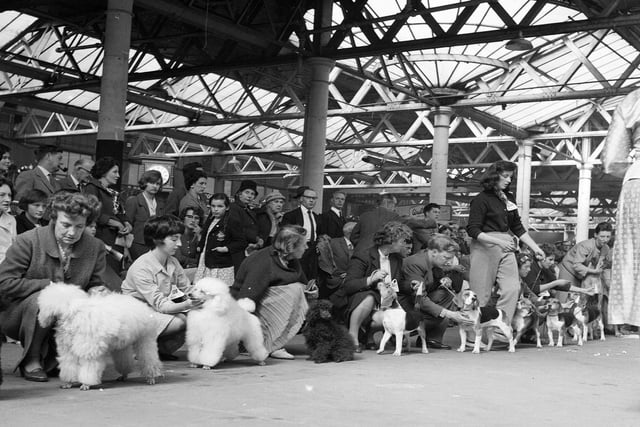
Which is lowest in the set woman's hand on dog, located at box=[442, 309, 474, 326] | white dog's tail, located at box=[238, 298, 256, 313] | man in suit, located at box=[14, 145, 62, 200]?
woman's hand on dog, located at box=[442, 309, 474, 326]

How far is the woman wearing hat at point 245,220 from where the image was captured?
8703 millimetres

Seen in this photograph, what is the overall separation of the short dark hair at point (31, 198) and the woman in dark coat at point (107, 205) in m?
0.55

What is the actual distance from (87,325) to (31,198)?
113 inches

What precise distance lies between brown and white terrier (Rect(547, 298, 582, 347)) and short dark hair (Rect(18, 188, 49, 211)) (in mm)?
5720

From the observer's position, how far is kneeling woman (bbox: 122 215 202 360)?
6285 mm

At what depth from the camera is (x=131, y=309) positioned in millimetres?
5234

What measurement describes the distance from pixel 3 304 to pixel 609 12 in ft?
35.8

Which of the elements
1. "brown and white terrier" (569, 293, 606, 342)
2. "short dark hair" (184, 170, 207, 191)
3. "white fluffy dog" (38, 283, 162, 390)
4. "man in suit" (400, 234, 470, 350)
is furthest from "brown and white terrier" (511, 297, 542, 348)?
"white fluffy dog" (38, 283, 162, 390)

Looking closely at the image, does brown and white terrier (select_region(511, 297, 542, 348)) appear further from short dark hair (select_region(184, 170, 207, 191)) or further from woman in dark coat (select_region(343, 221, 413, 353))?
short dark hair (select_region(184, 170, 207, 191))

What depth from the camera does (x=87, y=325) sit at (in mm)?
5020

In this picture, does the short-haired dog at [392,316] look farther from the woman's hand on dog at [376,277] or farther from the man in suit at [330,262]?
the man in suit at [330,262]

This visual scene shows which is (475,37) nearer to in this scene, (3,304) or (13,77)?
(3,304)

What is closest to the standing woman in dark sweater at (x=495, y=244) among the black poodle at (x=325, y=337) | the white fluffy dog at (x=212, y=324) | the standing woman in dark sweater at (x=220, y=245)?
the black poodle at (x=325, y=337)

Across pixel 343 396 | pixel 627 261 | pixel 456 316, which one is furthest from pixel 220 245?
pixel 627 261
